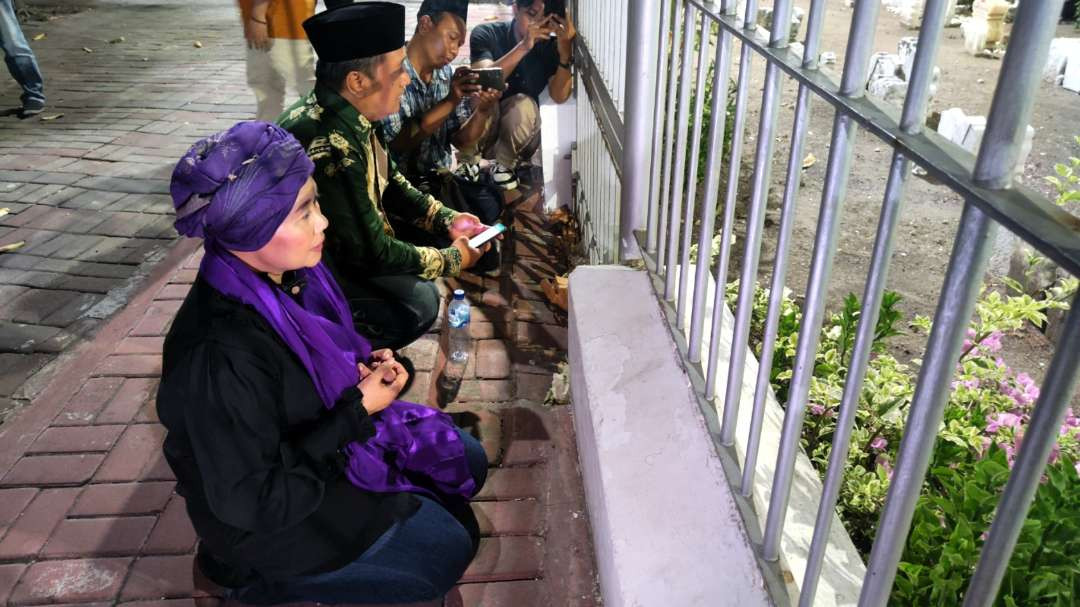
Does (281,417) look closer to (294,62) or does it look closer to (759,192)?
(759,192)

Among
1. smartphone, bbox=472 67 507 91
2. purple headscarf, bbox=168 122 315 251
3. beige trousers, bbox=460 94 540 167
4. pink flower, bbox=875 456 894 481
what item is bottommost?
pink flower, bbox=875 456 894 481

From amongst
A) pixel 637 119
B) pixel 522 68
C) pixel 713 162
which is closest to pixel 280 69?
pixel 522 68

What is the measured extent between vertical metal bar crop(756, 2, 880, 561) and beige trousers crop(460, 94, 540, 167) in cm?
367

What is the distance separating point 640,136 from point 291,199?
101cm

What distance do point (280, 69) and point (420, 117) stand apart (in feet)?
4.68

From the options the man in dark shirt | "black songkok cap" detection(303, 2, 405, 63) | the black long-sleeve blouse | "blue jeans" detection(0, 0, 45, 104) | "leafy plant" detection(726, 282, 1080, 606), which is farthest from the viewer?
"blue jeans" detection(0, 0, 45, 104)

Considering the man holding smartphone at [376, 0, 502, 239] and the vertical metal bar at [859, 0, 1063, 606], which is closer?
the vertical metal bar at [859, 0, 1063, 606]

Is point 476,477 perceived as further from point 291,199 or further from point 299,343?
point 291,199

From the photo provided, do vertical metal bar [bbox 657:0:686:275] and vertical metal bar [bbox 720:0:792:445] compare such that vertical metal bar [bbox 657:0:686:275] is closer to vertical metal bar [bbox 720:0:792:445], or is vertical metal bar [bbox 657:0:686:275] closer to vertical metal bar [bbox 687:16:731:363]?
vertical metal bar [bbox 687:16:731:363]

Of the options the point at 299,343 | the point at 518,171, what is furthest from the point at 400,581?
the point at 518,171

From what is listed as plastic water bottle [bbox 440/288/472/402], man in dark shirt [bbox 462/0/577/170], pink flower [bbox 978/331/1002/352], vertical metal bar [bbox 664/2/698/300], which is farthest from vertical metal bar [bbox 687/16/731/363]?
man in dark shirt [bbox 462/0/577/170]

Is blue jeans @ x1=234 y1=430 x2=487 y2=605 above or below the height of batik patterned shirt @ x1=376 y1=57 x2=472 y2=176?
below

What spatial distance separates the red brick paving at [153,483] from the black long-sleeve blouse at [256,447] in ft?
1.45

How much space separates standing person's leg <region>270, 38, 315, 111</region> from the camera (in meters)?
4.94
